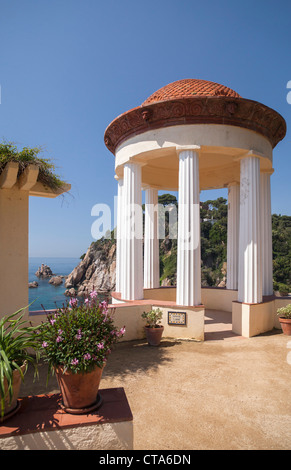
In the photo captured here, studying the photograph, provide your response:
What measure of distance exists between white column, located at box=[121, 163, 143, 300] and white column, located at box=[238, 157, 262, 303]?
12.2ft

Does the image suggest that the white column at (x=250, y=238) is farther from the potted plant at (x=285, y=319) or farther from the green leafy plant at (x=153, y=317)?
the green leafy plant at (x=153, y=317)

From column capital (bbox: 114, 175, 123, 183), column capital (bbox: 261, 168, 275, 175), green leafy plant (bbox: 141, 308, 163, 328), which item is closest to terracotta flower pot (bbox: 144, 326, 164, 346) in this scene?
green leafy plant (bbox: 141, 308, 163, 328)

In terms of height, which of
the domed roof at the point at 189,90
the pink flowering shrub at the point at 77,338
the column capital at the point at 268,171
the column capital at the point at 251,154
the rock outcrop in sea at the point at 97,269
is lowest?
the rock outcrop in sea at the point at 97,269

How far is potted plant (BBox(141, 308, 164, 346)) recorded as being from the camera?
29.6 feet

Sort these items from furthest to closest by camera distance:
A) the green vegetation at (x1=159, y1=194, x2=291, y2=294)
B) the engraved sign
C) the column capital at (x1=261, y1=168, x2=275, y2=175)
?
1. the green vegetation at (x1=159, y1=194, x2=291, y2=294)
2. the column capital at (x1=261, y1=168, x2=275, y2=175)
3. the engraved sign

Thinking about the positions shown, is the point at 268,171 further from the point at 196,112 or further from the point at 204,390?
the point at 204,390

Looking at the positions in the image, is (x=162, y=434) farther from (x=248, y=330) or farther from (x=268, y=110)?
(x=268, y=110)

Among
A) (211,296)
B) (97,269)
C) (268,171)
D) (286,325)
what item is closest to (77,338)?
(286,325)

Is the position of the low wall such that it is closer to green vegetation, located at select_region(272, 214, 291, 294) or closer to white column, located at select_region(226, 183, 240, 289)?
white column, located at select_region(226, 183, 240, 289)

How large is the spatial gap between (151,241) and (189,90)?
7037mm

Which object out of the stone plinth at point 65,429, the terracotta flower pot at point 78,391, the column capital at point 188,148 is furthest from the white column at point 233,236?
the terracotta flower pot at point 78,391

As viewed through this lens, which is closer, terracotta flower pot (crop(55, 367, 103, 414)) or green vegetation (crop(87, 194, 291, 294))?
terracotta flower pot (crop(55, 367, 103, 414))

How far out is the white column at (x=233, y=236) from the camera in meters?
14.5

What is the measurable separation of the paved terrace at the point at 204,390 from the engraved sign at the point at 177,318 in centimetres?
58
